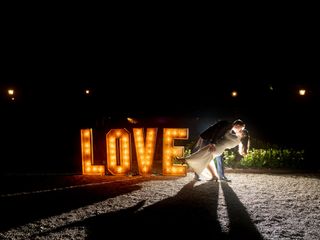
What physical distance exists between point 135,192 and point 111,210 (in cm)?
141

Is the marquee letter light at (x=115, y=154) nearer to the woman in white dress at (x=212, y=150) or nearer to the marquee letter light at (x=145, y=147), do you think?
the marquee letter light at (x=145, y=147)

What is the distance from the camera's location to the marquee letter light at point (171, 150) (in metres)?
9.16

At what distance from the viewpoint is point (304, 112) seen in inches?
870

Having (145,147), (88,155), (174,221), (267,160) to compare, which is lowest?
(174,221)

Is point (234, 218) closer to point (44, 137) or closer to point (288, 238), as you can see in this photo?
point (288, 238)

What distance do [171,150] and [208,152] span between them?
113cm

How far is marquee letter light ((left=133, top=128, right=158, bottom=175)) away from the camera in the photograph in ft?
30.7

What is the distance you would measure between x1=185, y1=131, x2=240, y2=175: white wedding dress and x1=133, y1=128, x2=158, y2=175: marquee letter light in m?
1.21

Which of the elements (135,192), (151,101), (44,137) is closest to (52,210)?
(135,192)

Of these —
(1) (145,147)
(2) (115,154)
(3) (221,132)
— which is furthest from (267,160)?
(2) (115,154)

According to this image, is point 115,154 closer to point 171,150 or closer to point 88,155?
point 88,155

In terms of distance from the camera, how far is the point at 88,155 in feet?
31.3

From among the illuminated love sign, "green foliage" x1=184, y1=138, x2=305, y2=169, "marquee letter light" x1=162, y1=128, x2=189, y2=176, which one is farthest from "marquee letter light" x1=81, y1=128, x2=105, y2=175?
"green foliage" x1=184, y1=138, x2=305, y2=169

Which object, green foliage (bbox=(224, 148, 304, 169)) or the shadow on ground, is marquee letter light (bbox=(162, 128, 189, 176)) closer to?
the shadow on ground
